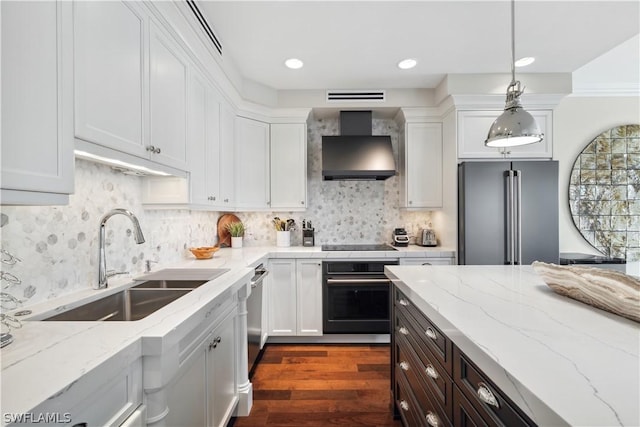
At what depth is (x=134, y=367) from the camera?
81 cm

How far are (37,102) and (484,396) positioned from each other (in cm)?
148

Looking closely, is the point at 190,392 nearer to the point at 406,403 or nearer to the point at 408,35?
the point at 406,403

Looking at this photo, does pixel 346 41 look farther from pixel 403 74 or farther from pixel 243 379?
pixel 243 379

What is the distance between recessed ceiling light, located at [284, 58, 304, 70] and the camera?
2.50 metres

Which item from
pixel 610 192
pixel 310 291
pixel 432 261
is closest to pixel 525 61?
pixel 610 192

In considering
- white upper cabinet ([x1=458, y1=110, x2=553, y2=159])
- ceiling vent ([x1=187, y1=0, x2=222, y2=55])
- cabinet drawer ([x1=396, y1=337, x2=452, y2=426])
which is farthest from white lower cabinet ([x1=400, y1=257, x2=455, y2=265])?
ceiling vent ([x1=187, y1=0, x2=222, y2=55])

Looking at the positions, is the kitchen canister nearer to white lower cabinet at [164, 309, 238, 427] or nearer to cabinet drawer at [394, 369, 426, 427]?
white lower cabinet at [164, 309, 238, 427]

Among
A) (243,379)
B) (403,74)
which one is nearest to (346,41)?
(403,74)

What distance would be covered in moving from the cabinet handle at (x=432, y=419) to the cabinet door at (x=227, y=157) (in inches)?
80.7

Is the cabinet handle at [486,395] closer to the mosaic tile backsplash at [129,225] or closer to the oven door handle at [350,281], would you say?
the mosaic tile backsplash at [129,225]

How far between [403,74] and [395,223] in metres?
1.65

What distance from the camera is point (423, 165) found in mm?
3047

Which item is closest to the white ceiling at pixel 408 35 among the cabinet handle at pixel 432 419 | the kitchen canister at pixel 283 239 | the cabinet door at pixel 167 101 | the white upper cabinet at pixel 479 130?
the white upper cabinet at pixel 479 130

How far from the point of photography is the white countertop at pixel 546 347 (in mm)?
483
